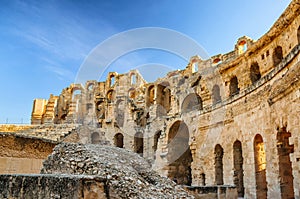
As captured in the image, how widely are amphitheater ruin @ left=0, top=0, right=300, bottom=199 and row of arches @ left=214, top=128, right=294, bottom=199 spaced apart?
33mm

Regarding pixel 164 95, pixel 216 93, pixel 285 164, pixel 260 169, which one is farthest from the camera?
pixel 164 95

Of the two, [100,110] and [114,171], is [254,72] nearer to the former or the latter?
[114,171]

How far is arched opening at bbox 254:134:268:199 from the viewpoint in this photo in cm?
1124

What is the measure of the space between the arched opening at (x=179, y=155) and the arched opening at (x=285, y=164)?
30.9 feet

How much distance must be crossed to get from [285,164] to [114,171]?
6.85 meters

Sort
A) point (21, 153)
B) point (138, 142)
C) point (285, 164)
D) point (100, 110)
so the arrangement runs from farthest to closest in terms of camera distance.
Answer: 1. point (100, 110)
2. point (138, 142)
3. point (285, 164)
4. point (21, 153)

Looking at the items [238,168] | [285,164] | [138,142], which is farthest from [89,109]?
[285,164]

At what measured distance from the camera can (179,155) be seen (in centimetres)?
1884

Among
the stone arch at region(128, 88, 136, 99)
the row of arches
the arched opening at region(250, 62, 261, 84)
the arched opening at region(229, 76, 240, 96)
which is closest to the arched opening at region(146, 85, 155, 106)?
the stone arch at region(128, 88, 136, 99)

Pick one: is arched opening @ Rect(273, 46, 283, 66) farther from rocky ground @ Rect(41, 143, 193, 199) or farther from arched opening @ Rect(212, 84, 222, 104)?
rocky ground @ Rect(41, 143, 193, 199)

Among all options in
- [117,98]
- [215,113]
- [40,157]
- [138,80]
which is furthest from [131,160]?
[138,80]

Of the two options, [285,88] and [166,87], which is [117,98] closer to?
[166,87]

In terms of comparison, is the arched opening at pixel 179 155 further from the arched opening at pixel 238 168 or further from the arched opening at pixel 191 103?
the arched opening at pixel 238 168

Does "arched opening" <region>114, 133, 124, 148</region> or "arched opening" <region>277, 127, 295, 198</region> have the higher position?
"arched opening" <region>114, 133, 124, 148</region>
